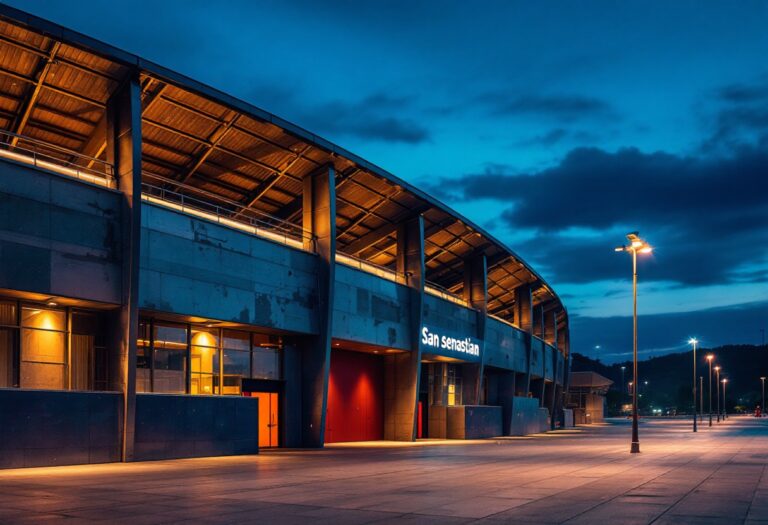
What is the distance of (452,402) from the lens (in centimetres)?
6009

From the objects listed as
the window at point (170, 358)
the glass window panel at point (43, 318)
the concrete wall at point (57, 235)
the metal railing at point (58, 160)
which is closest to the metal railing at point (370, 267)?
the window at point (170, 358)

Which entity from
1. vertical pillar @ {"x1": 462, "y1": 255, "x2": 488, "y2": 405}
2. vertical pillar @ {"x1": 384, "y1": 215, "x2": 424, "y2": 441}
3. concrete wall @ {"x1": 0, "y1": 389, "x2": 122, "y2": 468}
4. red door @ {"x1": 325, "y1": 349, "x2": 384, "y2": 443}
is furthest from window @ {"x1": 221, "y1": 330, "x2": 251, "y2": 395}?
vertical pillar @ {"x1": 462, "y1": 255, "x2": 488, "y2": 405}

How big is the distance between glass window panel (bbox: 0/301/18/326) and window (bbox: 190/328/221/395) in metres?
8.91

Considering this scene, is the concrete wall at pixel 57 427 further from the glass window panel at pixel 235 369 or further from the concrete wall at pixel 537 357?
the concrete wall at pixel 537 357

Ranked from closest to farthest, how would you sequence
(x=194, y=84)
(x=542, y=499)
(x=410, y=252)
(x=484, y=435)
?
(x=542, y=499) < (x=194, y=84) < (x=410, y=252) < (x=484, y=435)

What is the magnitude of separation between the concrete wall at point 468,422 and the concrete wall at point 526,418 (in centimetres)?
723

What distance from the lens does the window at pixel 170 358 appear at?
3212 cm

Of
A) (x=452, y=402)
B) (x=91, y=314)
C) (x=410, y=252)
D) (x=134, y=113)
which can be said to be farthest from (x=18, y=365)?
(x=452, y=402)

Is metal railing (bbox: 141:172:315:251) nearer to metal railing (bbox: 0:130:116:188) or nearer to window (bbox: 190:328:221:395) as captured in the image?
metal railing (bbox: 0:130:116:188)

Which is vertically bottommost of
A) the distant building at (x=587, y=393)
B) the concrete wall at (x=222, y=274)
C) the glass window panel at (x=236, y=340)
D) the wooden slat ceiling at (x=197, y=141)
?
the distant building at (x=587, y=393)

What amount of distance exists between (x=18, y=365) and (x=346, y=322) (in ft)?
59.6

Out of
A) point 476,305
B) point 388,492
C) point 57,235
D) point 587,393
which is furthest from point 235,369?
point 587,393

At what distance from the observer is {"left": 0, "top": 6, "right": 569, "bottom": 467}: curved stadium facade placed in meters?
26.3

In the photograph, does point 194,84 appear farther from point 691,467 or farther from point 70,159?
point 691,467
